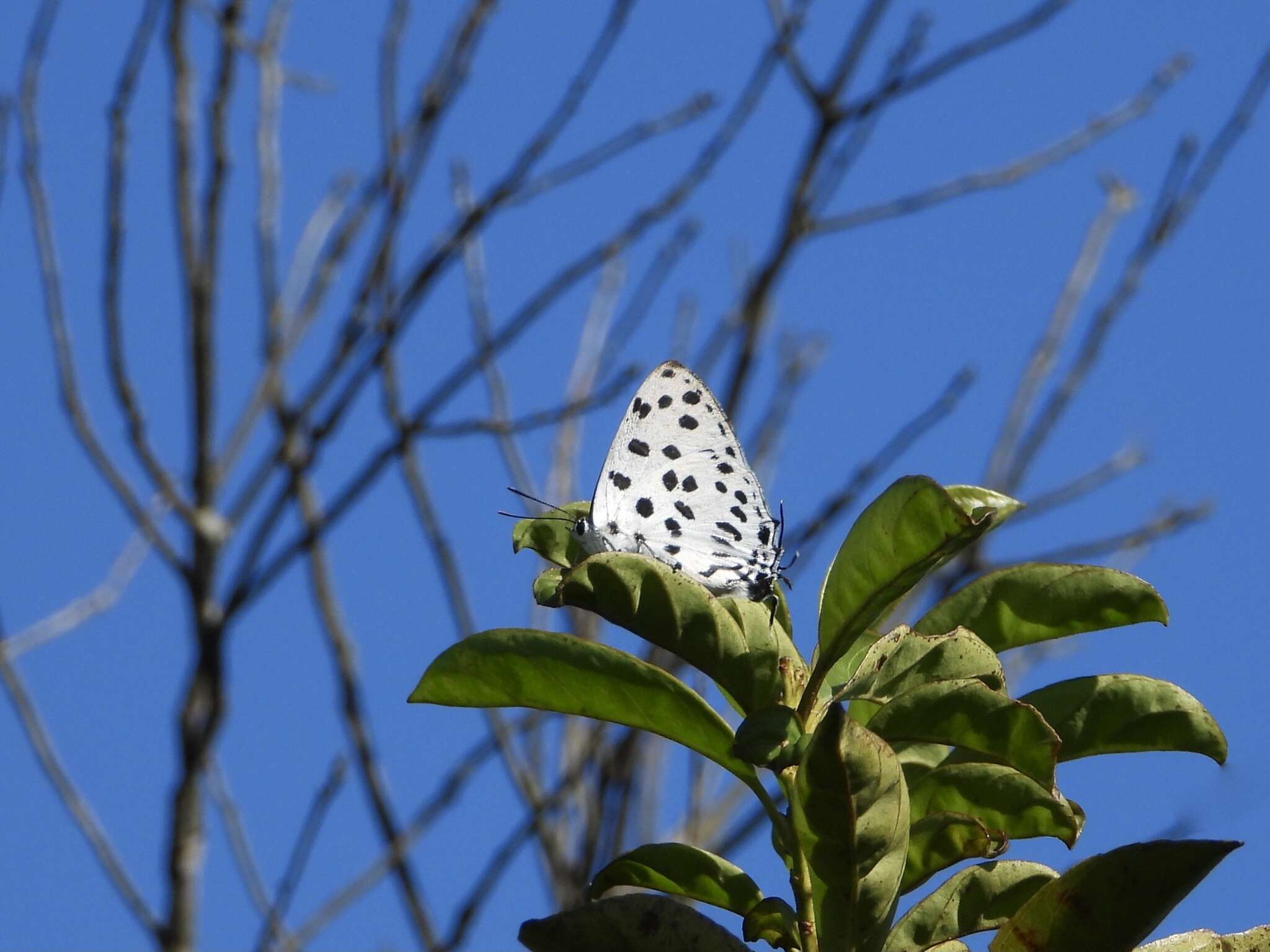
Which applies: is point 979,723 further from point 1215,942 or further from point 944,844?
point 1215,942

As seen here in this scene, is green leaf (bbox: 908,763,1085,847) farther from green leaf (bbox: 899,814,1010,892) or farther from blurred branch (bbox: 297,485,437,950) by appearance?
blurred branch (bbox: 297,485,437,950)

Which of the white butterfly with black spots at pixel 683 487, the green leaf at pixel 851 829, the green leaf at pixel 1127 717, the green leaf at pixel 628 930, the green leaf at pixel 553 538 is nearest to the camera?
the green leaf at pixel 851 829

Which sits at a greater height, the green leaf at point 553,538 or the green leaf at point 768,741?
the green leaf at point 553,538

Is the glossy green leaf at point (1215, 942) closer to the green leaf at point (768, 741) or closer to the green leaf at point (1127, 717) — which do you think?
the green leaf at point (1127, 717)

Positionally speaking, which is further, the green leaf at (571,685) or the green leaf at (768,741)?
the green leaf at (571,685)

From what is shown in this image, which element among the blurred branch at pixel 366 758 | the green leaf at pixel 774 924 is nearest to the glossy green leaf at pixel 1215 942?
the green leaf at pixel 774 924

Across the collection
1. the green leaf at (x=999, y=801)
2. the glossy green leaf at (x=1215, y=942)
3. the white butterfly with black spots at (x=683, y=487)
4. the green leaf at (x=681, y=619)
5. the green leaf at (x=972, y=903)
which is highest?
the white butterfly with black spots at (x=683, y=487)


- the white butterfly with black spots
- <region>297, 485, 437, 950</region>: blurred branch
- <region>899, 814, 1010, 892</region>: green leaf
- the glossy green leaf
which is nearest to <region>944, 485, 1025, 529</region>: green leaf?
<region>899, 814, 1010, 892</region>: green leaf
